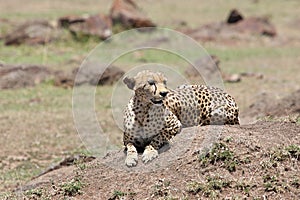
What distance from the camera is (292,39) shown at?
25.5m

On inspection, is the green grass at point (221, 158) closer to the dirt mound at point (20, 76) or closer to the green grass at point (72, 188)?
the green grass at point (72, 188)

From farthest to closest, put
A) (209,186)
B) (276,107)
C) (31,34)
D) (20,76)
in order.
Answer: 1. (31,34)
2. (20,76)
3. (276,107)
4. (209,186)

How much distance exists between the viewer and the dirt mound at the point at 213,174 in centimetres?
656

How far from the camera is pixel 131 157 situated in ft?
23.3

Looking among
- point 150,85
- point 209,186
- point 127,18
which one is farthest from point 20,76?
point 209,186

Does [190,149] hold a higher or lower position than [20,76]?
higher

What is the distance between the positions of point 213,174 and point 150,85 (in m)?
1.01

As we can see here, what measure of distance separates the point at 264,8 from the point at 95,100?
65.1 feet

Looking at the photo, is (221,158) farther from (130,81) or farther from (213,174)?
(130,81)

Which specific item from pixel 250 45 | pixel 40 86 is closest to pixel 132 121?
pixel 40 86

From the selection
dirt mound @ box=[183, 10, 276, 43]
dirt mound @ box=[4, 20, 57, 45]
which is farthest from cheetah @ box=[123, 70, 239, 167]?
dirt mound @ box=[183, 10, 276, 43]

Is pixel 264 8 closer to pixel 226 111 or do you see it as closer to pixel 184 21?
pixel 184 21

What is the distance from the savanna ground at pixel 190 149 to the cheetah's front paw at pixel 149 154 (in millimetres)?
166

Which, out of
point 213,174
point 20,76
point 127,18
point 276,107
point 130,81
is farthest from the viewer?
point 127,18
